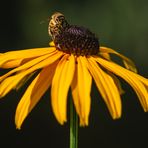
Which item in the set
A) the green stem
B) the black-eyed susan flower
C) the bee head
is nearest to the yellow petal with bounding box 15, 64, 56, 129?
the black-eyed susan flower

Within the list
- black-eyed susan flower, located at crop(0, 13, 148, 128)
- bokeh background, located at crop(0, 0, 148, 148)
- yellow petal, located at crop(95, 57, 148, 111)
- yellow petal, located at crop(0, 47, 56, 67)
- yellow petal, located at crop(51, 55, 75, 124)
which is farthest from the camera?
bokeh background, located at crop(0, 0, 148, 148)

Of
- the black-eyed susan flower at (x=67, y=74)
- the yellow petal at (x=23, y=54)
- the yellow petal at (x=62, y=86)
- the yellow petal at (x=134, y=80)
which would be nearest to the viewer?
the yellow petal at (x=62, y=86)

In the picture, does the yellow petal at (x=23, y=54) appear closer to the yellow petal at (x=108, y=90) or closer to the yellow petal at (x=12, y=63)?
the yellow petal at (x=12, y=63)

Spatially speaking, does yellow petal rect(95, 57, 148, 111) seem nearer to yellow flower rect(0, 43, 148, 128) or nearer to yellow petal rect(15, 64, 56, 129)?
yellow flower rect(0, 43, 148, 128)

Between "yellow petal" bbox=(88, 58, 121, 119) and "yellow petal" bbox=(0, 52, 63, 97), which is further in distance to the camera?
"yellow petal" bbox=(0, 52, 63, 97)

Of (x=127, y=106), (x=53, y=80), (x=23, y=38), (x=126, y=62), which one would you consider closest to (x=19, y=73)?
(x=53, y=80)

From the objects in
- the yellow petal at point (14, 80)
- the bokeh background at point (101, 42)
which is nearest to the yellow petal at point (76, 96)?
the yellow petal at point (14, 80)

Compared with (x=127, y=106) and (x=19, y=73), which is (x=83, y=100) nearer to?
(x=19, y=73)
